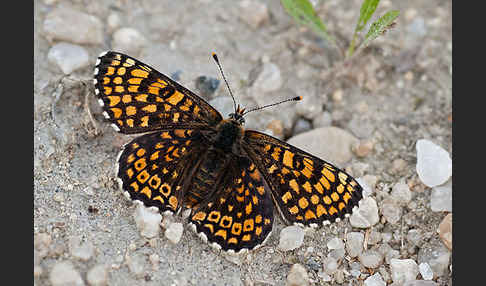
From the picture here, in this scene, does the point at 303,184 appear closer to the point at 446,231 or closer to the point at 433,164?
the point at 446,231

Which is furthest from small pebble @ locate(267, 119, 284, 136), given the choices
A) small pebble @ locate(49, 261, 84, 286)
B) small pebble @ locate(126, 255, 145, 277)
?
small pebble @ locate(49, 261, 84, 286)

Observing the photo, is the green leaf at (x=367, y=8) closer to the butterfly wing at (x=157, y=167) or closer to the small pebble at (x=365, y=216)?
the small pebble at (x=365, y=216)

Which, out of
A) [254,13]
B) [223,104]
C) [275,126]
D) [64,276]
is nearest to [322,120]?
[275,126]

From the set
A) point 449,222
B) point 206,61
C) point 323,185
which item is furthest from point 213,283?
point 206,61

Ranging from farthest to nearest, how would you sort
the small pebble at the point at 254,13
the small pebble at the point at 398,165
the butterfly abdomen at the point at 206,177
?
the small pebble at the point at 254,13, the small pebble at the point at 398,165, the butterfly abdomen at the point at 206,177

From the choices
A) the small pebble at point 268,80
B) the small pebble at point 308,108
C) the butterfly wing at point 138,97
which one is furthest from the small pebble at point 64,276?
the small pebble at point 308,108
